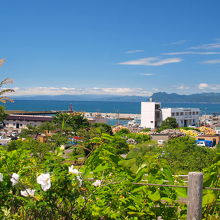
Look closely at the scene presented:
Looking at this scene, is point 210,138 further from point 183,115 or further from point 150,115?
point 183,115

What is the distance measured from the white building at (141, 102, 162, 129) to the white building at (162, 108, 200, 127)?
3.52 feet

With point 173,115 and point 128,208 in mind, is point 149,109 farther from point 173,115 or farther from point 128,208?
point 128,208

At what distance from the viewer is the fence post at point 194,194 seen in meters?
1.73

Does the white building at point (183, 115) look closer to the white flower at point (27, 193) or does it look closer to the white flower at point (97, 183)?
the white flower at point (97, 183)

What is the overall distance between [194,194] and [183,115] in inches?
2160

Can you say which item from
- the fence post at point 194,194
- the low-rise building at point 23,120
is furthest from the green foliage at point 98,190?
the low-rise building at point 23,120

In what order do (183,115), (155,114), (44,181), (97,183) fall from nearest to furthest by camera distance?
(44,181)
(97,183)
(155,114)
(183,115)

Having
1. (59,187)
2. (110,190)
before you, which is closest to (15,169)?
(59,187)

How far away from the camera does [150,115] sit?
52312 millimetres

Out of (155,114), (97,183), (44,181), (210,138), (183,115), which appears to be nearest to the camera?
(44,181)

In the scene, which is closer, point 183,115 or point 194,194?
point 194,194

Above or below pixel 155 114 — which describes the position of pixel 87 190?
above

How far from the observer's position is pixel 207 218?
2.03m

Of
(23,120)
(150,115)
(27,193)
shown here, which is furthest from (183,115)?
(27,193)
